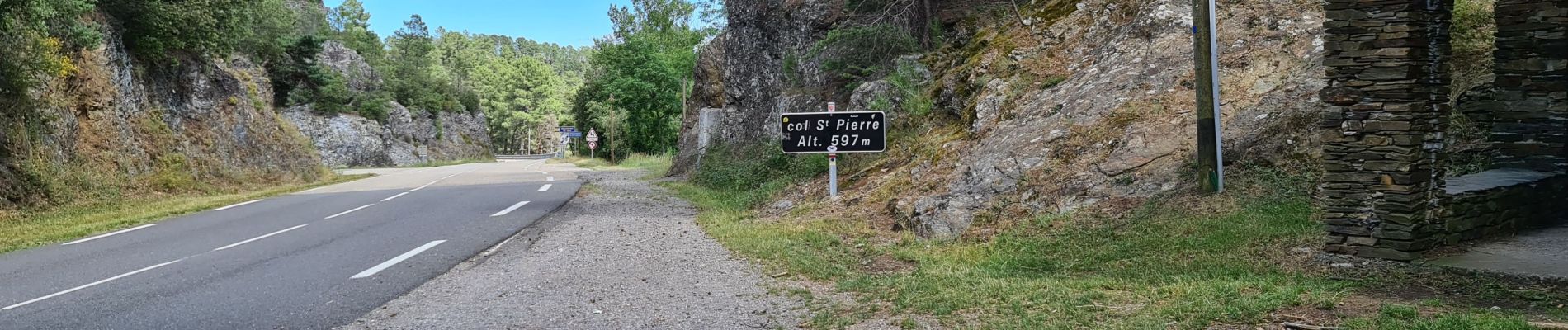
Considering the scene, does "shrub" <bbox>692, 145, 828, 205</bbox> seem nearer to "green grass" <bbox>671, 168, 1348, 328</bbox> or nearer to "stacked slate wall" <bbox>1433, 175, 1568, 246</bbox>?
"green grass" <bbox>671, 168, 1348, 328</bbox>

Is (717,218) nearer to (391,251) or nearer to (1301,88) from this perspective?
(391,251)

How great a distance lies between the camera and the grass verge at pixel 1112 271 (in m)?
5.11

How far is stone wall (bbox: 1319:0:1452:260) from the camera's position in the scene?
609 cm

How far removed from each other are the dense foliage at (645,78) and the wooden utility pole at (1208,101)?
35.8 metres

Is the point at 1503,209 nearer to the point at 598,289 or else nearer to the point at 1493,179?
the point at 1493,179

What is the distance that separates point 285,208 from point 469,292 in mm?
11191

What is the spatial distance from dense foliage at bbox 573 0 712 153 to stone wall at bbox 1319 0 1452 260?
124 ft

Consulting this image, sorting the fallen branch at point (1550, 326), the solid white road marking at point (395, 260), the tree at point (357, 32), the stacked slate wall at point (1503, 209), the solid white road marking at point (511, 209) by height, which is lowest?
the fallen branch at point (1550, 326)

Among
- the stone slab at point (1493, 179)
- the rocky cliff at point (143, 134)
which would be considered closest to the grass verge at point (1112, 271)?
the stone slab at point (1493, 179)

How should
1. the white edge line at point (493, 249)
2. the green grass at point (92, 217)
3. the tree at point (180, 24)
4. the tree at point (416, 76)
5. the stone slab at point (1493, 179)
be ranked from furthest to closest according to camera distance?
the tree at point (416, 76) → the tree at point (180, 24) → the green grass at point (92, 217) → the white edge line at point (493, 249) → the stone slab at point (1493, 179)

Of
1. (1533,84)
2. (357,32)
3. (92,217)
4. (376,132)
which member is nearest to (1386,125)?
(1533,84)

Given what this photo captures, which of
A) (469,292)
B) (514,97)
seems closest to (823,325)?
(469,292)

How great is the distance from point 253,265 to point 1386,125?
9.86m

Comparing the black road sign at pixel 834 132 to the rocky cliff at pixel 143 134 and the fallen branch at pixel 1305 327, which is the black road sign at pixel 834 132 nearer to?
the fallen branch at pixel 1305 327
